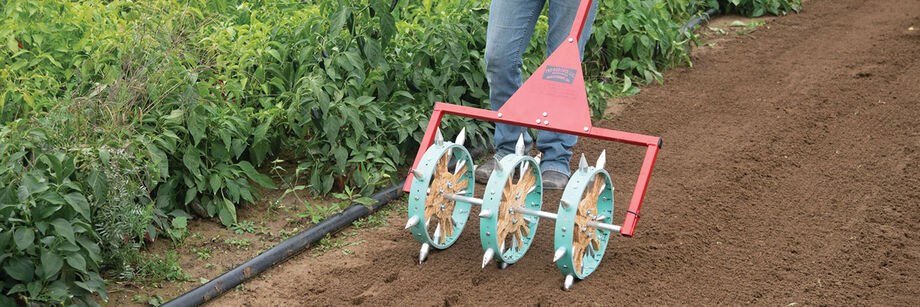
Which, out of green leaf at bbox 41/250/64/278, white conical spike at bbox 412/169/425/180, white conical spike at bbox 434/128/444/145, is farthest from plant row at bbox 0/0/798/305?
white conical spike at bbox 412/169/425/180

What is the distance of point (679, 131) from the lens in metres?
5.34

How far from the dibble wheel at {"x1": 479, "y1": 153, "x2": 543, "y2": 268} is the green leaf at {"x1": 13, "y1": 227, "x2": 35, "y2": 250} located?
58.5 inches

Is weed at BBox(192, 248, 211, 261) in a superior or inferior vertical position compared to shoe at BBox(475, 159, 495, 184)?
superior

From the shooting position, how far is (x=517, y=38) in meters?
4.21

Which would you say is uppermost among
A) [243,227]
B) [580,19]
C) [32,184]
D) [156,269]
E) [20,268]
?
[580,19]

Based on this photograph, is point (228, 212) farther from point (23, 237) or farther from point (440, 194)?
point (23, 237)

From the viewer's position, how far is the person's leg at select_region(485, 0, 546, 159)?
4148 millimetres

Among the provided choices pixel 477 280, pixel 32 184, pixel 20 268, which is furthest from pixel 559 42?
pixel 20 268

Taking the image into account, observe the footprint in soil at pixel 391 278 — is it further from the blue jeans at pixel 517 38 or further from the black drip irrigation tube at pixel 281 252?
the blue jeans at pixel 517 38

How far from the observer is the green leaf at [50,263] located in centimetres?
285

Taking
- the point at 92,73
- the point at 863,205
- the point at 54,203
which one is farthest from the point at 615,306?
the point at 92,73

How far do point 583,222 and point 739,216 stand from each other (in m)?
1.09

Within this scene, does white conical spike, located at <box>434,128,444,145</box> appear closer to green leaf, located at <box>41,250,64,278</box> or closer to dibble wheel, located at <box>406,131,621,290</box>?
dibble wheel, located at <box>406,131,621,290</box>

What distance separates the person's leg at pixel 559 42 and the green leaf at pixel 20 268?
2.38 meters
